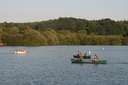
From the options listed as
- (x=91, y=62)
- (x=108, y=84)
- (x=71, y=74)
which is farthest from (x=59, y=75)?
(x=91, y=62)

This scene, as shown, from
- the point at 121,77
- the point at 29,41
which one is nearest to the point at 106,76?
the point at 121,77

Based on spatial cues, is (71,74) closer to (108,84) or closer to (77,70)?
(77,70)

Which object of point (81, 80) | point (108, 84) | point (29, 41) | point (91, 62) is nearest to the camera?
point (108, 84)

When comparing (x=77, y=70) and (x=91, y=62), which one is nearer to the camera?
(x=77, y=70)

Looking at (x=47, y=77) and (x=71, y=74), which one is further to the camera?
(x=71, y=74)

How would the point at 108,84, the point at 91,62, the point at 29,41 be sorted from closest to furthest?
the point at 108,84 → the point at 91,62 → the point at 29,41

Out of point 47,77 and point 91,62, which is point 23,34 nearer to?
point 91,62

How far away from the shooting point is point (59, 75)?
58875mm

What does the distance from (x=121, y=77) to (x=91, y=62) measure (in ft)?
61.3

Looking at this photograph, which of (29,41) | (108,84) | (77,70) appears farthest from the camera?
(29,41)

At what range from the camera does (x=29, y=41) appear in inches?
7544

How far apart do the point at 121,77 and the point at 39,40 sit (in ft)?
451

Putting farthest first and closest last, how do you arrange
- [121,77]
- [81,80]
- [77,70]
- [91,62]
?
[91,62]
[77,70]
[121,77]
[81,80]

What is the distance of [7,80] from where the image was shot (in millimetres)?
52656
